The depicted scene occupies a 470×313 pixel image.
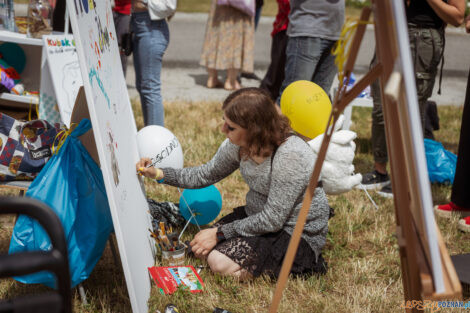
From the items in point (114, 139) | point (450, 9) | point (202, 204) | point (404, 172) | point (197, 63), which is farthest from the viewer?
point (197, 63)

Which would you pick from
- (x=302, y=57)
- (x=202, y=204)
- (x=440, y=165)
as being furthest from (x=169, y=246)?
(x=440, y=165)

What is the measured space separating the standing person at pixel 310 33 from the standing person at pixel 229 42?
10.7 ft

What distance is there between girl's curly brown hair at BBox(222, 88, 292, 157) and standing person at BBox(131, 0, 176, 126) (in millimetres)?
1569

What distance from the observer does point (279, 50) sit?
16.4 feet

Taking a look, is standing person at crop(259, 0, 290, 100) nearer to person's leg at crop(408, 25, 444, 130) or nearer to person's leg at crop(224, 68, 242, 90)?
person's leg at crop(408, 25, 444, 130)

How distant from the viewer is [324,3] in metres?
3.51

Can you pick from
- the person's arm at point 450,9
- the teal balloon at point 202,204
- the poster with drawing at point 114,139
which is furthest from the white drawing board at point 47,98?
the person's arm at point 450,9

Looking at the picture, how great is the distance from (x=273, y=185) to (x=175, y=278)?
632 millimetres

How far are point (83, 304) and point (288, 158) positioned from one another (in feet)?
3.66

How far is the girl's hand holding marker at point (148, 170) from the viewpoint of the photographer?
252 centimetres

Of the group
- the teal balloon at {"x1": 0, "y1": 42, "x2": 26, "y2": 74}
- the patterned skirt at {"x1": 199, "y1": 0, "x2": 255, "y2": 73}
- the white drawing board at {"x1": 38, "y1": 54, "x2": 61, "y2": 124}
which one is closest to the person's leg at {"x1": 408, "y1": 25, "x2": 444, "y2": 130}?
the white drawing board at {"x1": 38, "y1": 54, "x2": 61, "y2": 124}

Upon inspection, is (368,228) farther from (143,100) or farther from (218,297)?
(143,100)

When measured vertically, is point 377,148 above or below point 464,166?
below

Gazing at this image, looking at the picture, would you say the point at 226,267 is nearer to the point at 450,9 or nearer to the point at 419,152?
the point at 419,152
